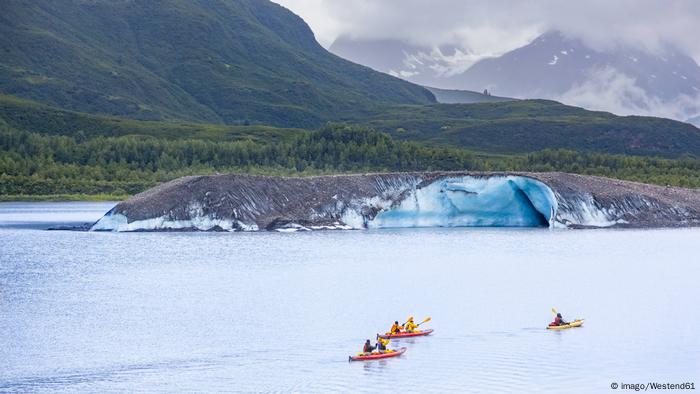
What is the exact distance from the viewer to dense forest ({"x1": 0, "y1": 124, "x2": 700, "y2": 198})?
120m

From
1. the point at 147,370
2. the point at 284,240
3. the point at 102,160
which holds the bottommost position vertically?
the point at 147,370

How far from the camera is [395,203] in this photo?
2918 inches

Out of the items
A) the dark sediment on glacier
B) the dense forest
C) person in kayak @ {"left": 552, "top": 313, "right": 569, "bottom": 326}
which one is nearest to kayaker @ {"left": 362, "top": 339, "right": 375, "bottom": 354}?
person in kayak @ {"left": 552, "top": 313, "right": 569, "bottom": 326}

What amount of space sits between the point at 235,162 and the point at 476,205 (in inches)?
2133

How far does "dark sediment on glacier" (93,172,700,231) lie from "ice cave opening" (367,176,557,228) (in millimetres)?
69

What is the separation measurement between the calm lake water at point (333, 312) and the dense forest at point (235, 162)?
52378mm

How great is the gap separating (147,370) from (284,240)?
38.5 m

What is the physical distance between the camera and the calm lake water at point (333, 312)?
2839 centimetres

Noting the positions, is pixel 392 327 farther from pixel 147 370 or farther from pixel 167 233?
pixel 167 233

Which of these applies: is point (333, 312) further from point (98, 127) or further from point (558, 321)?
point (98, 127)

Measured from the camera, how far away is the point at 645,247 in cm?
6444

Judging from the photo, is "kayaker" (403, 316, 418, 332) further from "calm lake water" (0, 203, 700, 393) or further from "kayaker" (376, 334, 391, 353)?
"kayaker" (376, 334, 391, 353)

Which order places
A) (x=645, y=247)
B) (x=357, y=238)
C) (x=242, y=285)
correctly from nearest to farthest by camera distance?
(x=242, y=285) → (x=645, y=247) → (x=357, y=238)

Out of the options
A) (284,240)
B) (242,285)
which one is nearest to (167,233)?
(284,240)
